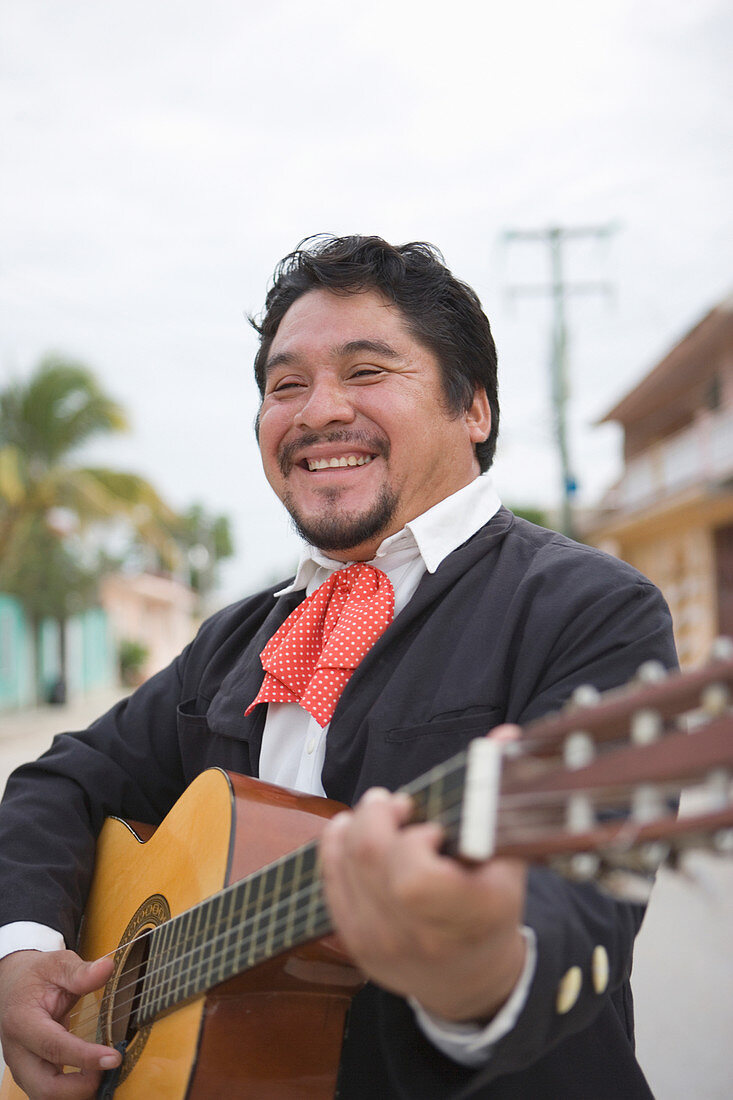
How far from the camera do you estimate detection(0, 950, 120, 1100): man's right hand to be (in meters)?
1.61

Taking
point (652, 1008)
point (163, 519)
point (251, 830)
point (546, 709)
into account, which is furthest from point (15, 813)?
point (163, 519)

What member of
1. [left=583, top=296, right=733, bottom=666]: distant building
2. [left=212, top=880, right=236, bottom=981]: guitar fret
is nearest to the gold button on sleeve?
[left=212, top=880, right=236, bottom=981]: guitar fret

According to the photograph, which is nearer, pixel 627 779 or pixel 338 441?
pixel 627 779

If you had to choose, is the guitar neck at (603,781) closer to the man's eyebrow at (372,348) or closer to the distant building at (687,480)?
the man's eyebrow at (372,348)

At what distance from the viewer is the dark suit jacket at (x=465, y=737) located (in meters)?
1.24

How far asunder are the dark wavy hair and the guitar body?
0.94 m

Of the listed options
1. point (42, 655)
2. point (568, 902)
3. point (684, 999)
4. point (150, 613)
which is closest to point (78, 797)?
point (568, 902)

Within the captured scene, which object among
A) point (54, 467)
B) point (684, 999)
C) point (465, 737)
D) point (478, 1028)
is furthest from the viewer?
point (54, 467)

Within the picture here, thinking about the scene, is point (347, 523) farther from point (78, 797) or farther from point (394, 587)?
point (78, 797)

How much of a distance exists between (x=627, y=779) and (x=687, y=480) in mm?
17784

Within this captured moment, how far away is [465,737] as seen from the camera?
61.4 inches

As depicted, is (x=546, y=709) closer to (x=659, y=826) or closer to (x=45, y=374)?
(x=659, y=826)

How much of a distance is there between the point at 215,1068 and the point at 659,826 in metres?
0.88

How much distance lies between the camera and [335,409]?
192 cm
